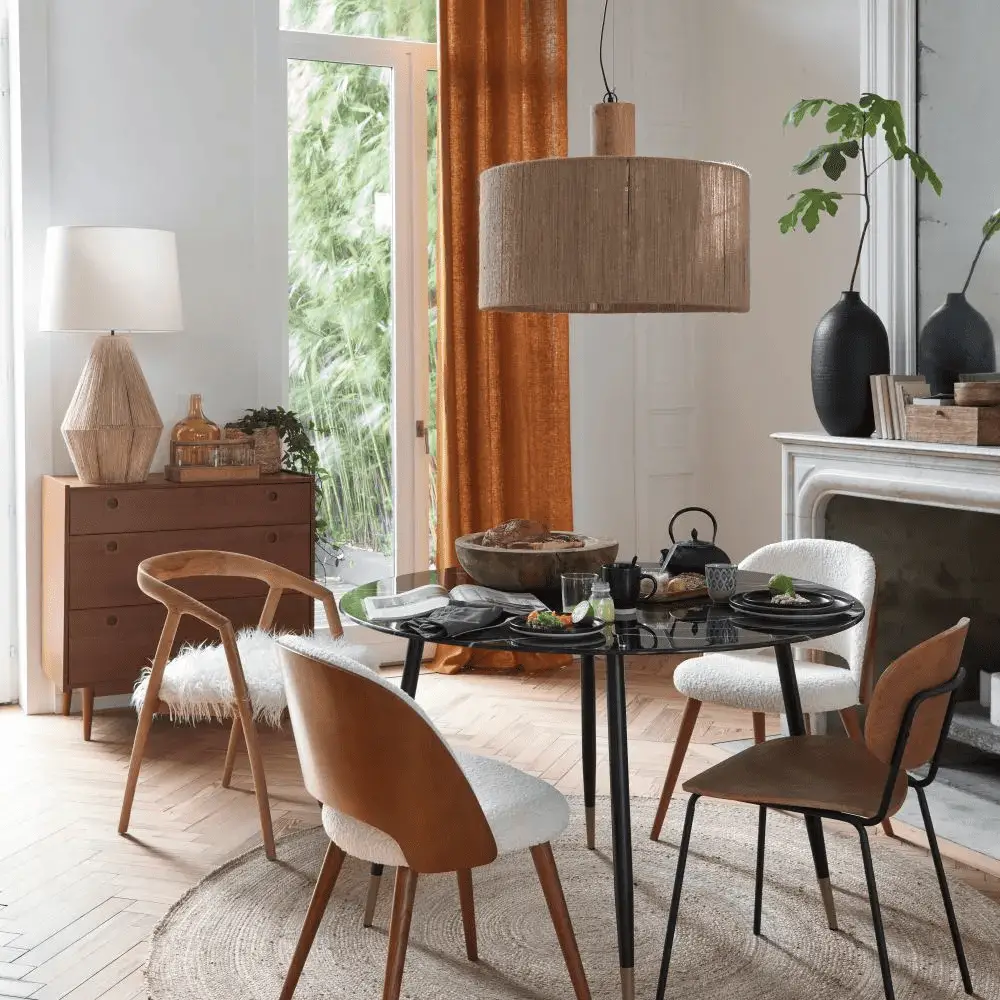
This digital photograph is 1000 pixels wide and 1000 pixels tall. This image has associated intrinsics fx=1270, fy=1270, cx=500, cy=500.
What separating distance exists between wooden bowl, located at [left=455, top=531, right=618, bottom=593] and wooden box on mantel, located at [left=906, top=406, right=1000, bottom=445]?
1160 millimetres

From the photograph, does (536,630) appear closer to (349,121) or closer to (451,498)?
(451,498)

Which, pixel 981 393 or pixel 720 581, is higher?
pixel 981 393

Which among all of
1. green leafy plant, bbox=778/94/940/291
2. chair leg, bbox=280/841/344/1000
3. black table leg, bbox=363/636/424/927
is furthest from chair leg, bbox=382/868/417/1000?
green leafy plant, bbox=778/94/940/291

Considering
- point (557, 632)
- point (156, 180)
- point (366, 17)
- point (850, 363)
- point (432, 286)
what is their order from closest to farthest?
point (557, 632), point (850, 363), point (156, 180), point (366, 17), point (432, 286)

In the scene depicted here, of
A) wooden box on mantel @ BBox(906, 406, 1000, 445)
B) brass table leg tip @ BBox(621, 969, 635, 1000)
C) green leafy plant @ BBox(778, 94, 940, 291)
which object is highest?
green leafy plant @ BBox(778, 94, 940, 291)

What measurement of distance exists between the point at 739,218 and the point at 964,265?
5.71ft

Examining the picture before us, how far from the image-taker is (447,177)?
5.00m

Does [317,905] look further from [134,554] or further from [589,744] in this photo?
[134,554]

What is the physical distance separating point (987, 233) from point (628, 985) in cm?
233

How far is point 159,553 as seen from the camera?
4.24 m

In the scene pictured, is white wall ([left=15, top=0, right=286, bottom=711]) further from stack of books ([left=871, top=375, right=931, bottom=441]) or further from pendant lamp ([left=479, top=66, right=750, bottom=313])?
pendant lamp ([left=479, top=66, right=750, bottom=313])

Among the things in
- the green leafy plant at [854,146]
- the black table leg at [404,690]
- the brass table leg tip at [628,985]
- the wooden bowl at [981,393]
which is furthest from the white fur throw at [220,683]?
the green leafy plant at [854,146]

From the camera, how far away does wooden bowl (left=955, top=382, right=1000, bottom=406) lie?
3.34 metres

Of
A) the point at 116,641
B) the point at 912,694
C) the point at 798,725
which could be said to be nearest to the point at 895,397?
the point at 798,725
